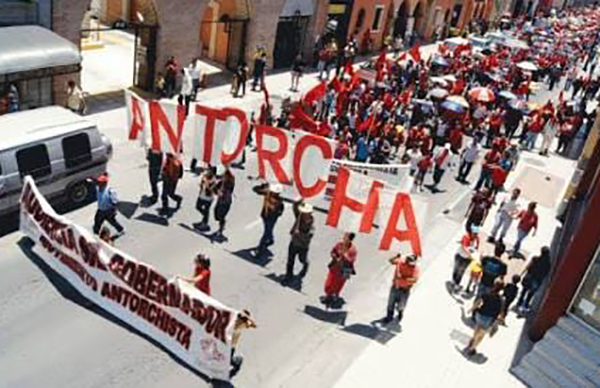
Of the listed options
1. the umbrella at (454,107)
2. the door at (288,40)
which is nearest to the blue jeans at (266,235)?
the umbrella at (454,107)

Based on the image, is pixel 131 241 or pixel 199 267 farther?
pixel 131 241

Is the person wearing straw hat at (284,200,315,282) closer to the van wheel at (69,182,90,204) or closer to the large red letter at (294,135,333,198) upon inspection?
the large red letter at (294,135,333,198)

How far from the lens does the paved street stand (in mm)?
9875

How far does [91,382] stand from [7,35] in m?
11.3

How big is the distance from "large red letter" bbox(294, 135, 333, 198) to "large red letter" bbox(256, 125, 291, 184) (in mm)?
608

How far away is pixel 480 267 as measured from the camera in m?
13.4

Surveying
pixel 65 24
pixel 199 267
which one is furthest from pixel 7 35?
pixel 199 267

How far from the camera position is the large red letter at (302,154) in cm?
1266

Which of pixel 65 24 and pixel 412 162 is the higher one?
pixel 65 24

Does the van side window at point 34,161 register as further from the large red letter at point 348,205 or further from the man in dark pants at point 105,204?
the large red letter at point 348,205

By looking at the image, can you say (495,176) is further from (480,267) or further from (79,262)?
(79,262)

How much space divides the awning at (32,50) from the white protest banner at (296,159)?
7310mm

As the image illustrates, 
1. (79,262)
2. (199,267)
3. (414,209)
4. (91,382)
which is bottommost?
(91,382)

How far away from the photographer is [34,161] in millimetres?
12852
